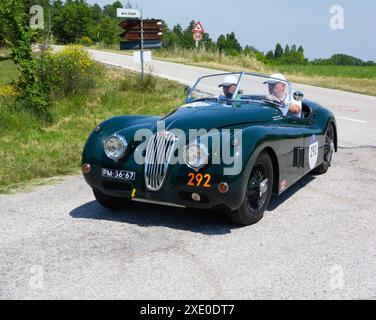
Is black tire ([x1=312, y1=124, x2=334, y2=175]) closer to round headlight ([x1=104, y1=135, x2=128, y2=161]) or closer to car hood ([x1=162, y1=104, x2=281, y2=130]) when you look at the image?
car hood ([x1=162, y1=104, x2=281, y2=130])

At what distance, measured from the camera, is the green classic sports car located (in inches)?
188

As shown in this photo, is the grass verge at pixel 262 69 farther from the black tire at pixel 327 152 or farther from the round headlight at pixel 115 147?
the round headlight at pixel 115 147

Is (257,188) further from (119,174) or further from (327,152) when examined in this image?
(327,152)

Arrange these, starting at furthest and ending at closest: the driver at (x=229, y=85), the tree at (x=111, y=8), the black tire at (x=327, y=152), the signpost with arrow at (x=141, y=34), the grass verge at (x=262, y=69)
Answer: the tree at (x=111, y=8), the grass verge at (x=262, y=69), the signpost with arrow at (x=141, y=34), the black tire at (x=327, y=152), the driver at (x=229, y=85)

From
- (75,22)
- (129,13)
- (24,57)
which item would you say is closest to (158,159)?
(24,57)

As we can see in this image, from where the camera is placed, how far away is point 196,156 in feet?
15.8

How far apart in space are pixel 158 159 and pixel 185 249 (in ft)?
3.05

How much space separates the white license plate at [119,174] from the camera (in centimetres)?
508

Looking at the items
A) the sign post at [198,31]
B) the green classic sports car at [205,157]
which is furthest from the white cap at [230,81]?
the sign post at [198,31]
